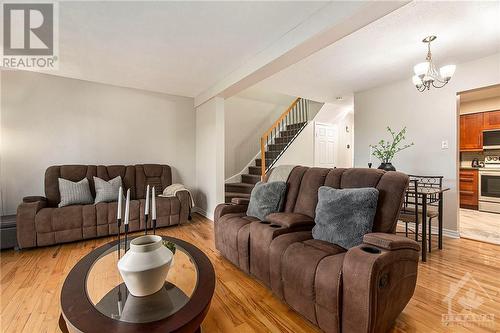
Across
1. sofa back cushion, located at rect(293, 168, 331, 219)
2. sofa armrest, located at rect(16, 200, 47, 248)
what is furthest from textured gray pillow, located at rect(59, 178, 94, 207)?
sofa back cushion, located at rect(293, 168, 331, 219)

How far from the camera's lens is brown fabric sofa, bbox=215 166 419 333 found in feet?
4.02

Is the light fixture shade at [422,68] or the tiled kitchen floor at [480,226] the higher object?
the light fixture shade at [422,68]

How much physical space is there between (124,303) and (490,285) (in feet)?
9.58

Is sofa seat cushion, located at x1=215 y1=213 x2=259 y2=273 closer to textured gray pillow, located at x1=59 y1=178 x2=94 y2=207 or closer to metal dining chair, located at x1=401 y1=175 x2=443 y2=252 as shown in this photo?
metal dining chair, located at x1=401 y1=175 x2=443 y2=252

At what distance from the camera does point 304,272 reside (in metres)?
1.47

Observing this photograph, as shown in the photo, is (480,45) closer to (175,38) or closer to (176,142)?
(175,38)

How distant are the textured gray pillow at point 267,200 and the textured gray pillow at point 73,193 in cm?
243

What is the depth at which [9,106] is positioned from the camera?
3.26m

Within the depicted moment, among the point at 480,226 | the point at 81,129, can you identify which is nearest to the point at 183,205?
the point at 81,129

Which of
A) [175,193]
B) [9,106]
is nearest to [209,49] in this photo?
[175,193]

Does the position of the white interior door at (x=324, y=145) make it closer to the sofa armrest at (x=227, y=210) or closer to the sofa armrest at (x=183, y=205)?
the sofa armrest at (x=183, y=205)

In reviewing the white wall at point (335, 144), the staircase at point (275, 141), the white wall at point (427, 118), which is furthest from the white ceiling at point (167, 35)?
the white wall at point (335, 144)

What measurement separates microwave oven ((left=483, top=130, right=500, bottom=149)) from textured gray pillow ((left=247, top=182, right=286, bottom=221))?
515cm

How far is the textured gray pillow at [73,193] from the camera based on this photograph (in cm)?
311
